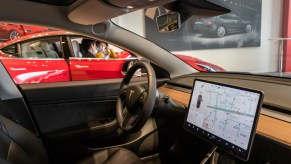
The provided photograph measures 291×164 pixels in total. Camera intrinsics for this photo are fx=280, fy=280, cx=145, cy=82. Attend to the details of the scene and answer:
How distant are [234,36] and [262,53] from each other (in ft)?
4.64

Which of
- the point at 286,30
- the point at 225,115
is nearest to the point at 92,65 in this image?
the point at 225,115

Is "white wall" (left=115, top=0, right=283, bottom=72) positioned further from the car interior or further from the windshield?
the car interior

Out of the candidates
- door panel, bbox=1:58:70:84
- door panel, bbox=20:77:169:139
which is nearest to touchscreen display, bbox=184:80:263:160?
door panel, bbox=20:77:169:139

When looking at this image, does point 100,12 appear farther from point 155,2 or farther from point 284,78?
point 284,78

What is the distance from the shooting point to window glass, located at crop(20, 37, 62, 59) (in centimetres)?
389

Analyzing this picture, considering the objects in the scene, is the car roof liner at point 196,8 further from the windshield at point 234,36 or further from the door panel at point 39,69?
the windshield at point 234,36

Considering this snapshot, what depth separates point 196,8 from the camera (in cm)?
167

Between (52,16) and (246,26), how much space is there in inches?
280

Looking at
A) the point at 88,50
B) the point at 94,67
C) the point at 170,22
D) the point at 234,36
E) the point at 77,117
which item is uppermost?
the point at 234,36

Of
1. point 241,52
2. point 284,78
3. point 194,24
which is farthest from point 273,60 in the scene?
point 284,78

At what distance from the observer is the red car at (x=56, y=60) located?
361 centimetres

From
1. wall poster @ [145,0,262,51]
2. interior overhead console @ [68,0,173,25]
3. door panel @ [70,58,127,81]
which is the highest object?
wall poster @ [145,0,262,51]

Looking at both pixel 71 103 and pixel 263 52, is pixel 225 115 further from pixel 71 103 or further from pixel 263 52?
pixel 263 52

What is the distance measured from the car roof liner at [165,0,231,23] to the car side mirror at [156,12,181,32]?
0.22ft
